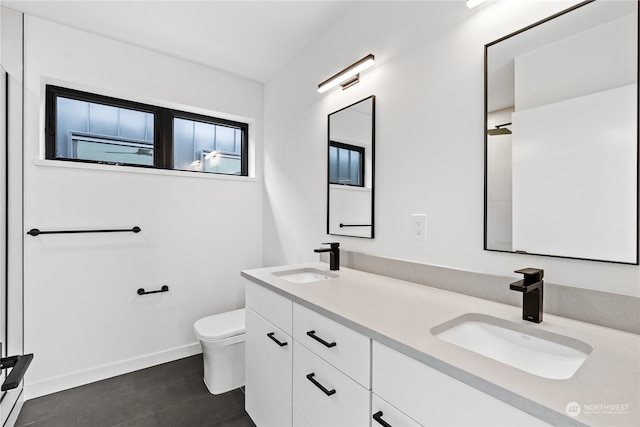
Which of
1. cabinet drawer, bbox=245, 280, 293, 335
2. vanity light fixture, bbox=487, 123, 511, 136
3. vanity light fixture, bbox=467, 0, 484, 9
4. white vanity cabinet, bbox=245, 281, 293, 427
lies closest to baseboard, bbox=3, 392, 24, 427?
white vanity cabinet, bbox=245, 281, 293, 427

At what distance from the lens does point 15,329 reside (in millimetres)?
1817

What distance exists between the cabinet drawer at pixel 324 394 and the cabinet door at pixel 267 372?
0.09m

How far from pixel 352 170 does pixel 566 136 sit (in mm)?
1085

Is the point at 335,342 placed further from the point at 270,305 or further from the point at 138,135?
the point at 138,135

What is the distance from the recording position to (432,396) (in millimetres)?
732

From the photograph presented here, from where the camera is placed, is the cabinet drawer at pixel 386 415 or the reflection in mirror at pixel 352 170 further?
the reflection in mirror at pixel 352 170

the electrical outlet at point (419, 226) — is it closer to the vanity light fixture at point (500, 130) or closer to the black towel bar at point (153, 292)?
the vanity light fixture at point (500, 130)

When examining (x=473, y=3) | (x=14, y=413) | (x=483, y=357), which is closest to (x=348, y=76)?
(x=473, y=3)

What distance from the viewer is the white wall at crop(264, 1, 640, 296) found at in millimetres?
1149

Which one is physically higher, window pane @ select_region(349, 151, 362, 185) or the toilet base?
window pane @ select_region(349, 151, 362, 185)

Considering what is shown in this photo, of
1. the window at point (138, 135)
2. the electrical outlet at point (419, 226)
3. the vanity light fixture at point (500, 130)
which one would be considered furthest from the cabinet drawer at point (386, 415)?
the window at point (138, 135)

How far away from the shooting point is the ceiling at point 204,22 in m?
1.85

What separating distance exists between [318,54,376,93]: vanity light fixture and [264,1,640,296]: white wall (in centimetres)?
6

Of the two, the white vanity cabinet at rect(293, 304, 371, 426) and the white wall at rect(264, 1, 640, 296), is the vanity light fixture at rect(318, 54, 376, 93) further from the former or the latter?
the white vanity cabinet at rect(293, 304, 371, 426)
